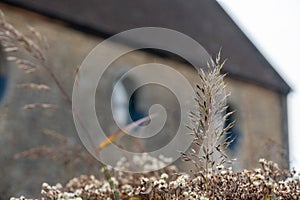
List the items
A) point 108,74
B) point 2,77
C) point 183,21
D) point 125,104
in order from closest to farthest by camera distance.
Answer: point 2,77 < point 108,74 < point 125,104 < point 183,21

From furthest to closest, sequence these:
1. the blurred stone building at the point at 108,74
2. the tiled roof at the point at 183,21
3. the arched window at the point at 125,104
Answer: the arched window at the point at 125,104, the tiled roof at the point at 183,21, the blurred stone building at the point at 108,74

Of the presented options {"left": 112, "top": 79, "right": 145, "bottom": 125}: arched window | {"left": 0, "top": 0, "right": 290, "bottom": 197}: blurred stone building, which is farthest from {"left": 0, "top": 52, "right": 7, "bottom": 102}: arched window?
{"left": 112, "top": 79, "right": 145, "bottom": 125}: arched window

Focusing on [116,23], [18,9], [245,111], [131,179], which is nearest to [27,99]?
[18,9]

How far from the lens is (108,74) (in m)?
11.7

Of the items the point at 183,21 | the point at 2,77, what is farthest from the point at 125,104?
the point at 183,21

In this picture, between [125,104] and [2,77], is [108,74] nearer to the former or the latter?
[125,104]

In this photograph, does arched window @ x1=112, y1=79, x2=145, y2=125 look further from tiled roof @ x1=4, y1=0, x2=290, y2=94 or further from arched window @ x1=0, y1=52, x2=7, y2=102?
arched window @ x1=0, y1=52, x2=7, y2=102

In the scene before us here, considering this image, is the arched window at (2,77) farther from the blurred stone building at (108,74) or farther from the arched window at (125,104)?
the arched window at (125,104)

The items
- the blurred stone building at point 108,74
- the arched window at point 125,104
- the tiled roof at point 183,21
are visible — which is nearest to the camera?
the blurred stone building at point 108,74

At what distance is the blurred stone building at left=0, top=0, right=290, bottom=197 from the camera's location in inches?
382

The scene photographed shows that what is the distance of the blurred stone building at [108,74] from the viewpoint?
971cm

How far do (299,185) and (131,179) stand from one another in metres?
1.30

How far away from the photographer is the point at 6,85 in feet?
32.2

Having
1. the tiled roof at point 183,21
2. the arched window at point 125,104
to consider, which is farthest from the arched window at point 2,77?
the arched window at point 125,104
